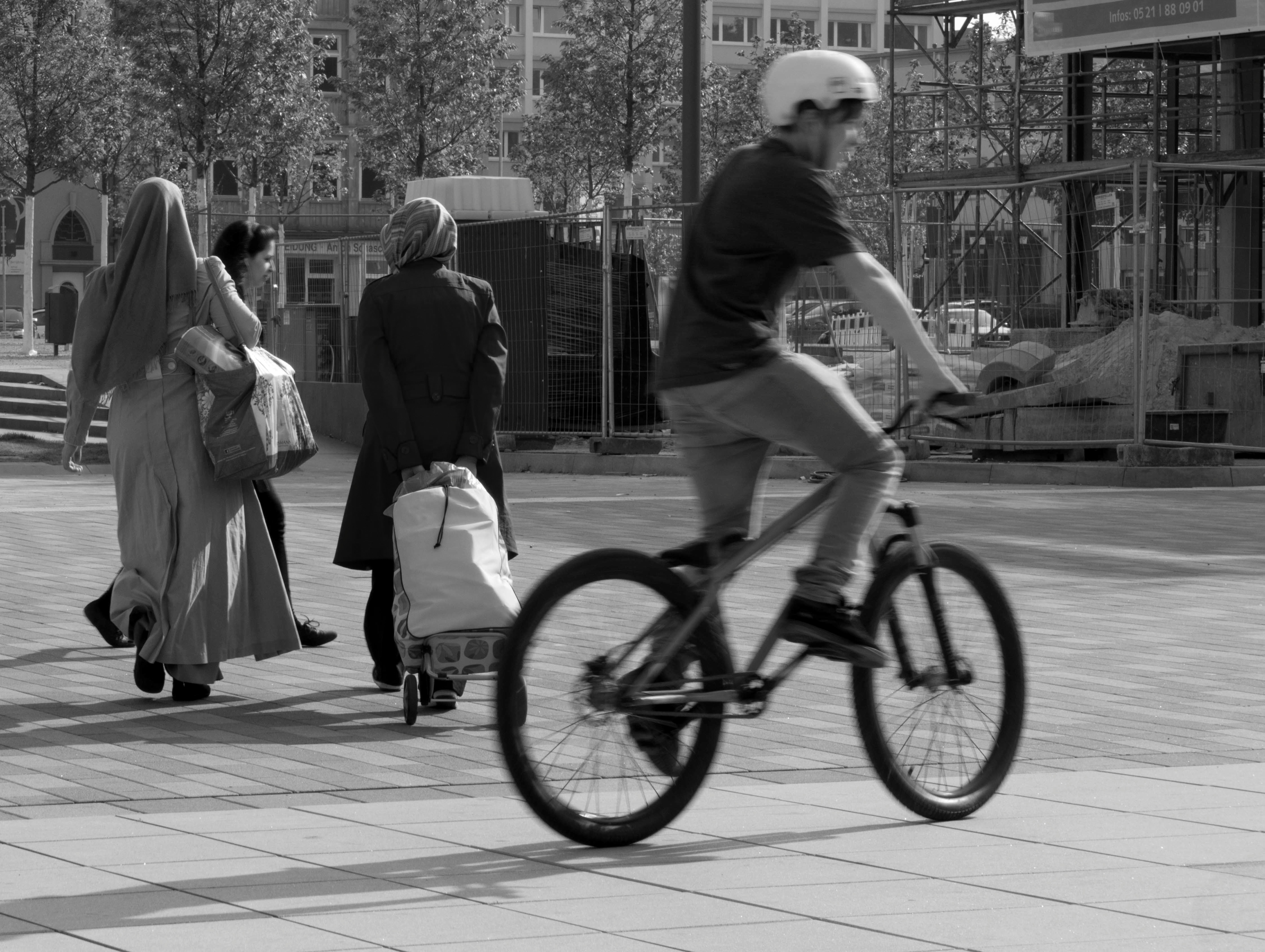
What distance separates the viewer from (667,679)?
4.55 m

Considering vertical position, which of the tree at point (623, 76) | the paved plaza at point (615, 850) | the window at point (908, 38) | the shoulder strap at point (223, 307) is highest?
the window at point (908, 38)

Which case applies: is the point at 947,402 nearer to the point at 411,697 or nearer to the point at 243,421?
the point at 411,697

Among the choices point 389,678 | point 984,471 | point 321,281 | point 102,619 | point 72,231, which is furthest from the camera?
point 72,231

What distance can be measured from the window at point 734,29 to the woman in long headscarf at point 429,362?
89.1 metres

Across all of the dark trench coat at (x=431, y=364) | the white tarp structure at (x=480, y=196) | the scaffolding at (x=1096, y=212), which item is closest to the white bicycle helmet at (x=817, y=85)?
the dark trench coat at (x=431, y=364)

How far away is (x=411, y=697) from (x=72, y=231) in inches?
3014

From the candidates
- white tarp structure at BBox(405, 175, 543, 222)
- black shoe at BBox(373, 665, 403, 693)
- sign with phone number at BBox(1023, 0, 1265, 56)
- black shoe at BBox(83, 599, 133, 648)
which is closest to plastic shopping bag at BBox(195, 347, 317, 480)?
black shoe at BBox(373, 665, 403, 693)

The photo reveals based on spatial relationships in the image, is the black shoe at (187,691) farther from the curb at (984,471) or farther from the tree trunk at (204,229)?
the tree trunk at (204,229)

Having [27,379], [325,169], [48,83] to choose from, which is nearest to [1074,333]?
[27,379]

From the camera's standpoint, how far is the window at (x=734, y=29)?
94.1 m

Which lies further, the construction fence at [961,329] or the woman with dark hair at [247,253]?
the construction fence at [961,329]

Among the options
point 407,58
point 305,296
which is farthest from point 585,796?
point 407,58

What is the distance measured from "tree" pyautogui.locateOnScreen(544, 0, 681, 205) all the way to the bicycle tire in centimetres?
4117

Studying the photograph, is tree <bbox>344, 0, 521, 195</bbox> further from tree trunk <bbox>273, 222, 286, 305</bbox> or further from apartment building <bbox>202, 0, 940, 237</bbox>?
tree trunk <bbox>273, 222, 286, 305</bbox>
